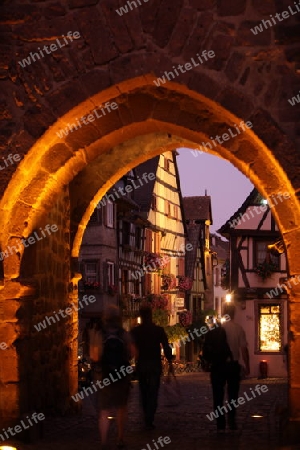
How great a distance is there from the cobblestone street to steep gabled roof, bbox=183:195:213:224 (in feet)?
105

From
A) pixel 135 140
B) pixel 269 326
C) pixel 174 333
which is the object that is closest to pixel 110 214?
pixel 174 333

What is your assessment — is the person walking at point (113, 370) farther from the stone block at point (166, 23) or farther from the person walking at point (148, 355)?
the stone block at point (166, 23)

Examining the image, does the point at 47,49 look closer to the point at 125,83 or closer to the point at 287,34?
the point at 125,83

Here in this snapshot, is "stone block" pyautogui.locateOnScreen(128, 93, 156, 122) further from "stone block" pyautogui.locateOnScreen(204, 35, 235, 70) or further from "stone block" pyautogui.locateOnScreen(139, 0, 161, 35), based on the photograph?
"stone block" pyautogui.locateOnScreen(204, 35, 235, 70)

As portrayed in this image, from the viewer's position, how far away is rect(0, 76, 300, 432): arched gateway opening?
26.5ft

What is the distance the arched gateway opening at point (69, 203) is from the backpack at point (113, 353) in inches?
45.9

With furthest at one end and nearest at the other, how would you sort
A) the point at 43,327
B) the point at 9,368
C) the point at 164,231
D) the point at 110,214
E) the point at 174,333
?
the point at 164,231 → the point at 174,333 → the point at 110,214 → the point at 43,327 → the point at 9,368

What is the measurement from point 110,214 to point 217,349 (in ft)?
61.7

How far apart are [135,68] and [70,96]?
649mm

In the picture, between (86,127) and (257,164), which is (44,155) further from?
(257,164)

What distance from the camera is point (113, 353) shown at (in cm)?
777

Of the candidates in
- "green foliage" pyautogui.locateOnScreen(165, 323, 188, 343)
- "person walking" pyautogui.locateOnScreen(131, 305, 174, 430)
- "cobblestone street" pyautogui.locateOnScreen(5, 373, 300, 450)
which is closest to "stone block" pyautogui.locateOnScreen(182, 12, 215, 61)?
"person walking" pyautogui.locateOnScreen(131, 305, 174, 430)

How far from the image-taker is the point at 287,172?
772 centimetres

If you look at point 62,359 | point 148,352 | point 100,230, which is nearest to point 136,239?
point 100,230
